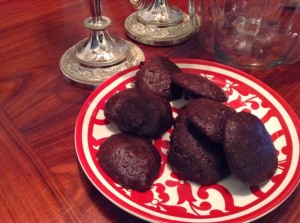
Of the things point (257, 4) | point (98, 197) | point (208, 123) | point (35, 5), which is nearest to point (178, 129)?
point (208, 123)

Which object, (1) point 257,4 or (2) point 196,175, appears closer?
(2) point 196,175

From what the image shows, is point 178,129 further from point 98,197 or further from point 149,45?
point 149,45

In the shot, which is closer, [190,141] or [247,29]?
[190,141]

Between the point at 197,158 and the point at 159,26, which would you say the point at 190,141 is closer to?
the point at 197,158

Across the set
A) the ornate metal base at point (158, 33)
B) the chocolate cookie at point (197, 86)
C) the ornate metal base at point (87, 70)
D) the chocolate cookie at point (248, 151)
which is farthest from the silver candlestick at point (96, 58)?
the chocolate cookie at point (248, 151)

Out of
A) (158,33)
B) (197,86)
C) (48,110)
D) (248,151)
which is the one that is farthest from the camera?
Answer: (158,33)

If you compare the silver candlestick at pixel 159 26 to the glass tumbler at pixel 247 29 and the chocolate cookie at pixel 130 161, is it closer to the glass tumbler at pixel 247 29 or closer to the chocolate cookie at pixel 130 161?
the glass tumbler at pixel 247 29

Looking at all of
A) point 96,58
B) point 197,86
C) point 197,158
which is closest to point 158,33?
point 96,58
